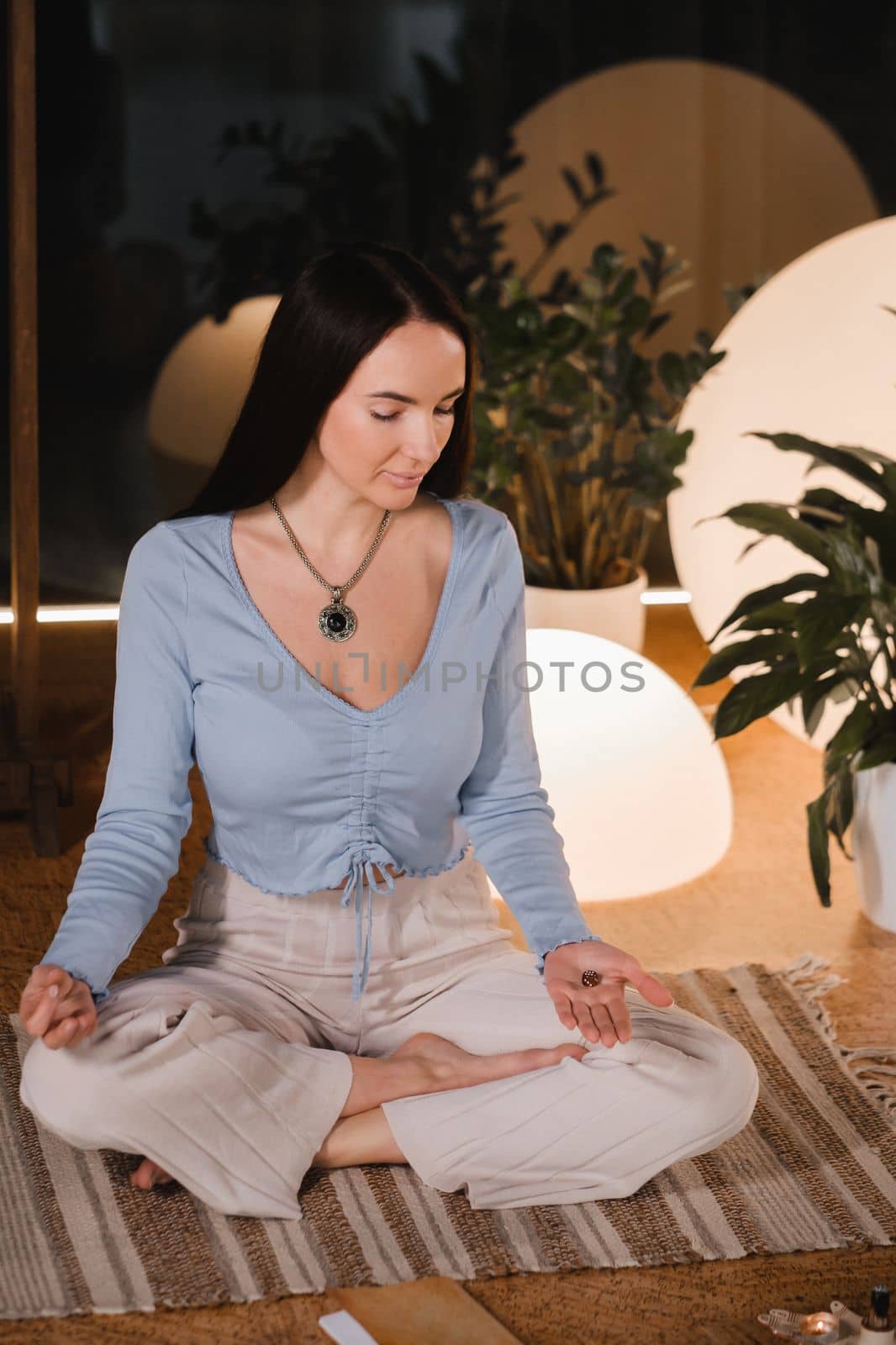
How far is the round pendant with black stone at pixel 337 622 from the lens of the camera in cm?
184

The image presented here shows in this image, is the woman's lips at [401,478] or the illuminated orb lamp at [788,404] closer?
the woman's lips at [401,478]

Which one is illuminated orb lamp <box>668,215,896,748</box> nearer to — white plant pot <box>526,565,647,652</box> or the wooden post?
white plant pot <box>526,565,647,652</box>

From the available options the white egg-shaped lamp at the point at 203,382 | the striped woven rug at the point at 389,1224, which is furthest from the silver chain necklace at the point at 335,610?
the white egg-shaped lamp at the point at 203,382

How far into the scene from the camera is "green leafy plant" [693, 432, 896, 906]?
227 centimetres

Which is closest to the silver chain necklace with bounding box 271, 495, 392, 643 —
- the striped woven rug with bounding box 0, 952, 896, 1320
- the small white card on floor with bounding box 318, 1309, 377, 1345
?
the striped woven rug with bounding box 0, 952, 896, 1320

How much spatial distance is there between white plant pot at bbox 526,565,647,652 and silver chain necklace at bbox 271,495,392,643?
1167 mm

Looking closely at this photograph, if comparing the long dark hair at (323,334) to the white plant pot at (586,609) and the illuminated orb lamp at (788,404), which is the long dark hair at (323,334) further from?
the white plant pot at (586,609)

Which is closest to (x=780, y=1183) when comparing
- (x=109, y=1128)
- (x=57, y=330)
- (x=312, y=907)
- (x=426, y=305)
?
(x=312, y=907)

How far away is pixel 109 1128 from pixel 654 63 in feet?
9.29

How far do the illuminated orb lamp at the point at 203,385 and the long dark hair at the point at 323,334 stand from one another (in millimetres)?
2049

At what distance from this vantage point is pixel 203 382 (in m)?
3.83

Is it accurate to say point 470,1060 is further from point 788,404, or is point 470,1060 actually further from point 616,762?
point 788,404

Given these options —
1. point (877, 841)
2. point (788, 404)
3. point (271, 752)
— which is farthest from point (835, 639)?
point (271, 752)

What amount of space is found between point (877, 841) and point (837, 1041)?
38cm
